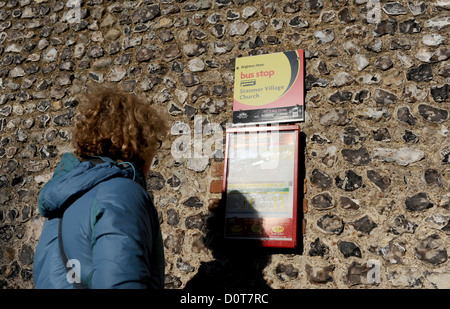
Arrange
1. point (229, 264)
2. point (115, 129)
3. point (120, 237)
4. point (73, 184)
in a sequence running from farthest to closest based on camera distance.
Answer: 1. point (229, 264)
2. point (115, 129)
3. point (73, 184)
4. point (120, 237)

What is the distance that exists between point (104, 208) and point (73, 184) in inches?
8.0

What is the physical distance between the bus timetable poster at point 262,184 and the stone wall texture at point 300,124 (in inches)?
4.5

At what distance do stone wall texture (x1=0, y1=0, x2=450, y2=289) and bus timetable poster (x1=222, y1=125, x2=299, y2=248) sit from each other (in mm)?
114

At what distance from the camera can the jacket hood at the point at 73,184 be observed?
1.47 metres

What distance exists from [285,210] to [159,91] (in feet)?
4.92

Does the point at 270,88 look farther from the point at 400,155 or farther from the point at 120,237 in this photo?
the point at 120,237

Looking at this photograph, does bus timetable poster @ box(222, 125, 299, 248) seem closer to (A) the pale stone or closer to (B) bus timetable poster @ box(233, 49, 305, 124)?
(B) bus timetable poster @ box(233, 49, 305, 124)

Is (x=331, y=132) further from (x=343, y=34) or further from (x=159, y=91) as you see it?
(x=159, y=91)

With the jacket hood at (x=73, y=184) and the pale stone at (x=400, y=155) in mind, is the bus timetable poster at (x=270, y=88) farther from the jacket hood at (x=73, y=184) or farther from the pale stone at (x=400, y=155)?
the jacket hood at (x=73, y=184)

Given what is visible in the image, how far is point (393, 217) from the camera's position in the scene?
253 cm

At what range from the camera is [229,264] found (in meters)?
2.82

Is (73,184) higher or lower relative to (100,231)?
higher

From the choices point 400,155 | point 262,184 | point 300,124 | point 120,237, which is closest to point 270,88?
point 300,124

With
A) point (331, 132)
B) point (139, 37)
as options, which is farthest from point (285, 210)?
point (139, 37)
